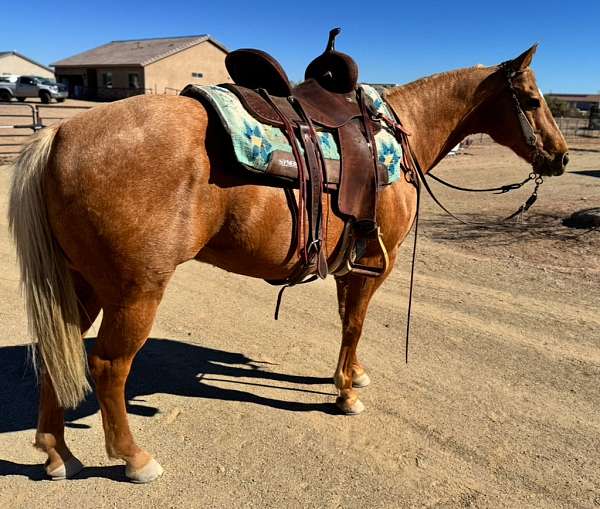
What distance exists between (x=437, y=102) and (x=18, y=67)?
56436mm

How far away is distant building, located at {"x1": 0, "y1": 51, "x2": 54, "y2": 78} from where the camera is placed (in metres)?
47.0

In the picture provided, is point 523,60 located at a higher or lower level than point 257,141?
higher

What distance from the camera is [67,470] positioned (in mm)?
2529

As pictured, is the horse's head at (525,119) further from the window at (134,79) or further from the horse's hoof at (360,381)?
the window at (134,79)

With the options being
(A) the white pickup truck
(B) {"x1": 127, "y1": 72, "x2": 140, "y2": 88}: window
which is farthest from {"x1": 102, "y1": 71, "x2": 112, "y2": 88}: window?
(A) the white pickup truck

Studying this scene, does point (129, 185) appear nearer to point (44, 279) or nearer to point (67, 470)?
point (44, 279)

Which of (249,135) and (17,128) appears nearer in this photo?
(249,135)

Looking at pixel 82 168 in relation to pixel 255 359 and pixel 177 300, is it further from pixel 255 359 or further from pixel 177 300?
pixel 177 300

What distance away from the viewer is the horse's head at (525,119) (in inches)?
127

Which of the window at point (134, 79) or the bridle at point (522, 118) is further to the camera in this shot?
the window at point (134, 79)

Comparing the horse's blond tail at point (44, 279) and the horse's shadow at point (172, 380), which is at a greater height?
the horse's blond tail at point (44, 279)

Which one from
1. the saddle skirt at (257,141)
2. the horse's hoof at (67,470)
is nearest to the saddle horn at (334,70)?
the saddle skirt at (257,141)

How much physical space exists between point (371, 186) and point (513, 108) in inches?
53.7

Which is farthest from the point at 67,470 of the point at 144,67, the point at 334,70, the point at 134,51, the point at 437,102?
the point at 134,51
